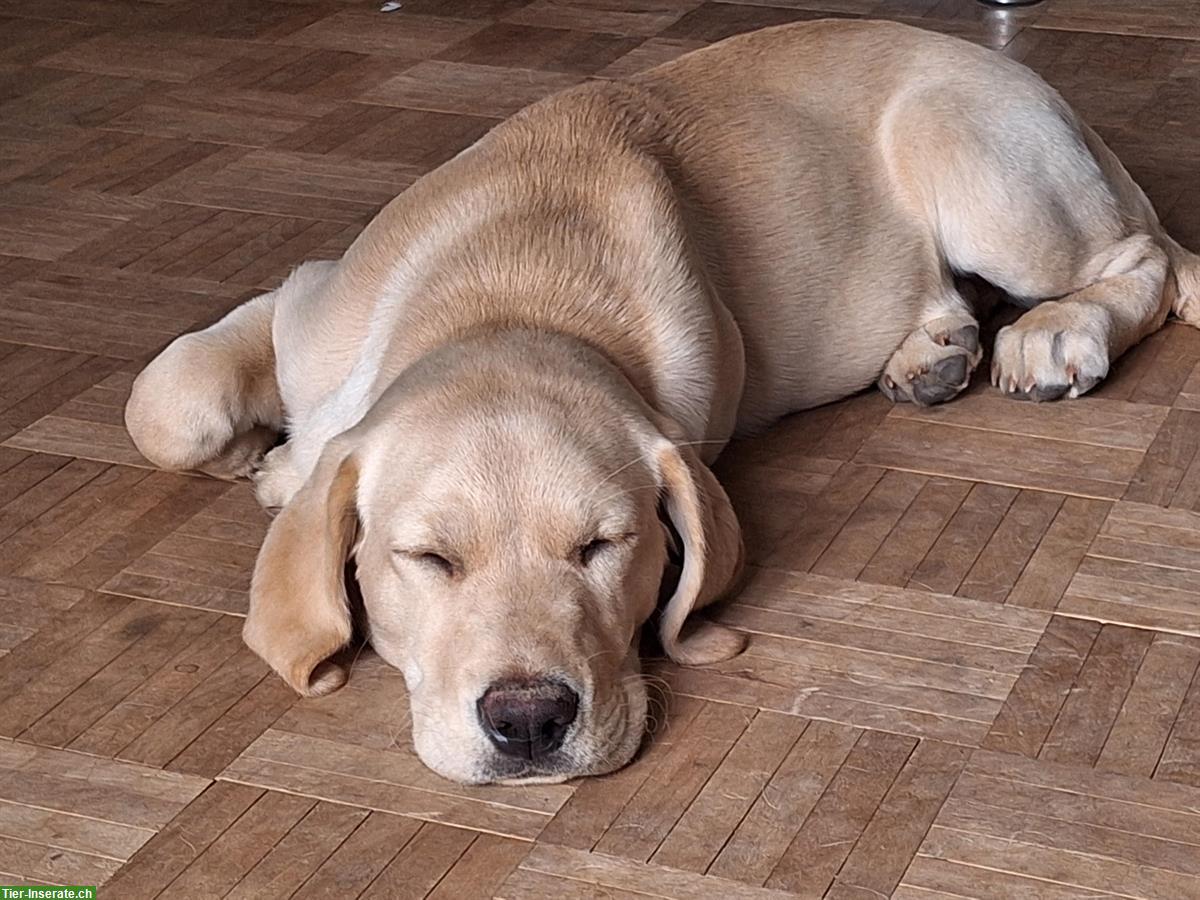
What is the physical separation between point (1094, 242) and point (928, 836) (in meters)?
1.51

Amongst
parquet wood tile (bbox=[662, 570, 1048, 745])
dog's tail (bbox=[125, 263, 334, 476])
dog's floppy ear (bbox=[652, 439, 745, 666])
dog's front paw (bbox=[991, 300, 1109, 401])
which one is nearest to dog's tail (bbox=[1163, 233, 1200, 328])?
dog's front paw (bbox=[991, 300, 1109, 401])

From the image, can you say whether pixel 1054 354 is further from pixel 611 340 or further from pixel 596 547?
pixel 596 547

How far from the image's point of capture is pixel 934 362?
125 inches

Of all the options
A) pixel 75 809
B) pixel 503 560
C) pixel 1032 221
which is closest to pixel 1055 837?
pixel 503 560

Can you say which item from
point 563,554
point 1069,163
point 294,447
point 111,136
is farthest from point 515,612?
point 111,136

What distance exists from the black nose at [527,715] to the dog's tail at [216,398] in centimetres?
97

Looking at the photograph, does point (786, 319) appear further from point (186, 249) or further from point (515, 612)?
point (186, 249)

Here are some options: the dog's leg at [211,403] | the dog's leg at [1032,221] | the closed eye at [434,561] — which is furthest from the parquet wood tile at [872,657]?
the dog's leg at [211,403]

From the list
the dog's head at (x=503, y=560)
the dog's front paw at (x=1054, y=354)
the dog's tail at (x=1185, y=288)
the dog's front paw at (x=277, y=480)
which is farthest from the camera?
the dog's tail at (x=1185, y=288)

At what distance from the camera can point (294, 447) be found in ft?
9.34

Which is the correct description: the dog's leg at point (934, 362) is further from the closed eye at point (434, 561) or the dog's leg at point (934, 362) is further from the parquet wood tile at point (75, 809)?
the parquet wood tile at point (75, 809)

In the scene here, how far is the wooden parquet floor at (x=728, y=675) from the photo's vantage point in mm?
2150

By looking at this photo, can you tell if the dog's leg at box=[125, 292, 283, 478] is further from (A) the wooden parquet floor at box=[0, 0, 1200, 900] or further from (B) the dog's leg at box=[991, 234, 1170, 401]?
(B) the dog's leg at box=[991, 234, 1170, 401]

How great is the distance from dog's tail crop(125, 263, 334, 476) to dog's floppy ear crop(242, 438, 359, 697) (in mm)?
542
